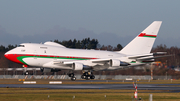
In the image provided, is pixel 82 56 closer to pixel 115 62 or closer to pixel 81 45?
pixel 115 62

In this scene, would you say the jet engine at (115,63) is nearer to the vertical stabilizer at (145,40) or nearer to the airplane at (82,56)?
the airplane at (82,56)

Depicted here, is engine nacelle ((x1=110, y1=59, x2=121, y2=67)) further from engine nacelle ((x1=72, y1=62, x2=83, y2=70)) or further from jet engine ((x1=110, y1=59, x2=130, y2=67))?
engine nacelle ((x1=72, y1=62, x2=83, y2=70))

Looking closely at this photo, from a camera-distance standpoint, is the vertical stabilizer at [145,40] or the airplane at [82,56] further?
the vertical stabilizer at [145,40]

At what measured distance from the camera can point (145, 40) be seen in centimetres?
6297

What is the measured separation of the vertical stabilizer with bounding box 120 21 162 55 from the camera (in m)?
62.7

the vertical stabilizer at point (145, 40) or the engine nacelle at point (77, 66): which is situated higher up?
the vertical stabilizer at point (145, 40)

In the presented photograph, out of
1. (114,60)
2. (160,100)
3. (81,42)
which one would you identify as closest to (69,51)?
(114,60)

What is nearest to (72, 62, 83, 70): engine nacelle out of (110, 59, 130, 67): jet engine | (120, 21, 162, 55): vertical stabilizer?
(110, 59, 130, 67): jet engine

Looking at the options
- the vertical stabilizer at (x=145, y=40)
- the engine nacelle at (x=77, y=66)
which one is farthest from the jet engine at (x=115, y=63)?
the vertical stabilizer at (x=145, y=40)

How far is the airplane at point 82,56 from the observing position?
176 ft

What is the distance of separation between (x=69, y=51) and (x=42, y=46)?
5.60m

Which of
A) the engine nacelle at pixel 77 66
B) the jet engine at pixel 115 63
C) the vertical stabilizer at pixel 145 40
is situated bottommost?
the engine nacelle at pixel 77 66

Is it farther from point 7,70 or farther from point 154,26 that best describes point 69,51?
point 7,70

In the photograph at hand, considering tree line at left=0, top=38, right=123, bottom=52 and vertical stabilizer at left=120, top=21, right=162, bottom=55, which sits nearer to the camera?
vertical stabilizer at left=120, top=21, right=162, bottom=55
